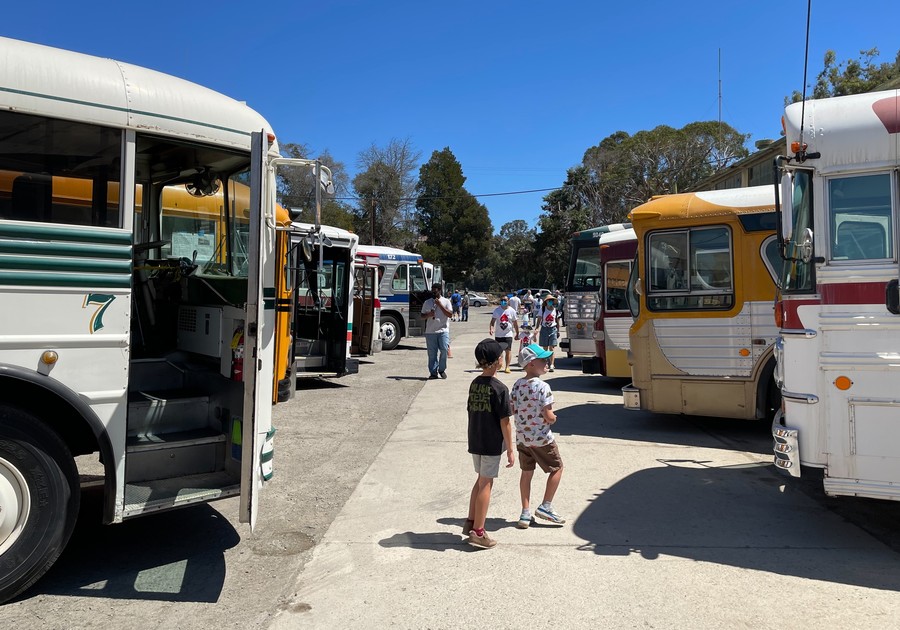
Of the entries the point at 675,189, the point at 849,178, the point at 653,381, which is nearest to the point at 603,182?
the point at 675,189

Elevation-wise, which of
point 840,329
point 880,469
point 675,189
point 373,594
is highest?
point 675,189

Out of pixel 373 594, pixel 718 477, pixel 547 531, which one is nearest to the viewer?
pixel 373 594

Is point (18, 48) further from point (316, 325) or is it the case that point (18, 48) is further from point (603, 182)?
point (603, 182)

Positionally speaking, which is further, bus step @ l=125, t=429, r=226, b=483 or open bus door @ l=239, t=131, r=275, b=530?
bus step @ l=125, t=429, r=226, b=483

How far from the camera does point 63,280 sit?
3.80 meters

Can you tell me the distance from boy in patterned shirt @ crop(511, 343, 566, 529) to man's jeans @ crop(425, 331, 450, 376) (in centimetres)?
826

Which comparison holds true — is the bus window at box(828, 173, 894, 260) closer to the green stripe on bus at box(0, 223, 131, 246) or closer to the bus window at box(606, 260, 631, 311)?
the green stripe on bus at box(0, 223, 131, 246)

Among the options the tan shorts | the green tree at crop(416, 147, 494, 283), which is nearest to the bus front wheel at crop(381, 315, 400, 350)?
the tan shorts

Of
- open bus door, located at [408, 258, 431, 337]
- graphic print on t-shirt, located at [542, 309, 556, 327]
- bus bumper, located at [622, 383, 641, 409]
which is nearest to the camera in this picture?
bus bumper, located at [622, 383, 641, 409]

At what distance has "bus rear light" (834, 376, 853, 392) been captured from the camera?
180 inches

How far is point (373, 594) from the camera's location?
13.2 feet

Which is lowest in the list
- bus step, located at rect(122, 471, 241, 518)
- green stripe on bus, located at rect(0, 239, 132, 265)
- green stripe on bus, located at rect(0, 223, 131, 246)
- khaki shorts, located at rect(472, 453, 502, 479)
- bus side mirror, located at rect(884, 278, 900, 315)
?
bus step, located at rect(122, 471, 241, 518)

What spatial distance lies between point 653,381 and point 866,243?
12.7 feet

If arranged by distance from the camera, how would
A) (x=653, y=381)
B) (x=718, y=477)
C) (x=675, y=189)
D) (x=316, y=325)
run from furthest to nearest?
(x=675, y=189) → (x=316, y=325) → (x=653, y=381) → (x=718, y=477)
